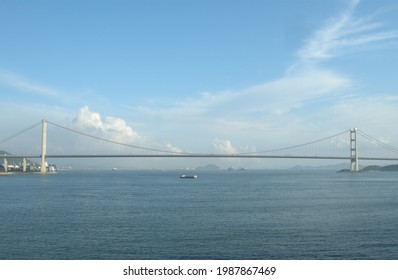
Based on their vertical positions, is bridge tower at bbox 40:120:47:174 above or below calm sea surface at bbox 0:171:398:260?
above

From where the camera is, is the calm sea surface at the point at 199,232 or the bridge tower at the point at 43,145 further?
the bridge tower at the point at 43,145

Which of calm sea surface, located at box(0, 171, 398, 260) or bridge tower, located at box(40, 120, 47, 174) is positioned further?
bridge tower, located at box(40, 120, 47, 174)

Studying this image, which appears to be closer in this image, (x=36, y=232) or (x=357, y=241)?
(x=357, y=241)

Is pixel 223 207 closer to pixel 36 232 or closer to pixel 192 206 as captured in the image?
pixel 192 206

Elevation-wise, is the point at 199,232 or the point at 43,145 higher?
the point at 43,145

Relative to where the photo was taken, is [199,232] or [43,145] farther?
[43,145]

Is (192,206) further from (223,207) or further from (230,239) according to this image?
(230,239)

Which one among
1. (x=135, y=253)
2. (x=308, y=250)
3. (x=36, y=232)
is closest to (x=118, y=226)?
(x=36, y=232)

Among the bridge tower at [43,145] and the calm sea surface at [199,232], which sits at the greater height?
the bridge tower at [43,145]
